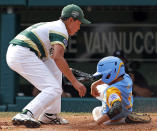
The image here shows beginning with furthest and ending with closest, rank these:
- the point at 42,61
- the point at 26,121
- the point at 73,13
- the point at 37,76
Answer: the point at 42,61 < the point at 73,13 < the point at 37,76 < the point at 26,121

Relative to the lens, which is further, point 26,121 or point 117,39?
point 117,39

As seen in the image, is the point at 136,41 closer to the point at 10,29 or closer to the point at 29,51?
the point at 10,29

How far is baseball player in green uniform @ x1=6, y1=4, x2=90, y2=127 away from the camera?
19.8 feet

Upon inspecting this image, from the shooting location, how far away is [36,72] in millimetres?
6211

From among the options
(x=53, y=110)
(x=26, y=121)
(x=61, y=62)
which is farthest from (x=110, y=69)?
(x=26, y=121)

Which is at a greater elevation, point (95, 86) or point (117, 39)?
point (95, 86)

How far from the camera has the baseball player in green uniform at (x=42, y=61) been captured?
6.03 metres

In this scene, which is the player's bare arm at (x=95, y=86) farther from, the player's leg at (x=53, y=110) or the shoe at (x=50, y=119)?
the shoe at (x=50, y=119)

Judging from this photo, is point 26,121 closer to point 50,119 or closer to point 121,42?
point 50,119

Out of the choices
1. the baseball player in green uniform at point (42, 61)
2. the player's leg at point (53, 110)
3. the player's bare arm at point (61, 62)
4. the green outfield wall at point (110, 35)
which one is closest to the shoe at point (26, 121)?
the baseball player in green uniform at point (42, 61)

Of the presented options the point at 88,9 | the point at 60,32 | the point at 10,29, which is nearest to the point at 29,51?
the point at 60,32

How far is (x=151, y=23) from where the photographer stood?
11531 mm

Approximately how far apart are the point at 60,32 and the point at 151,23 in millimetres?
5671

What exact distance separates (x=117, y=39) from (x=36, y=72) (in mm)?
5650
